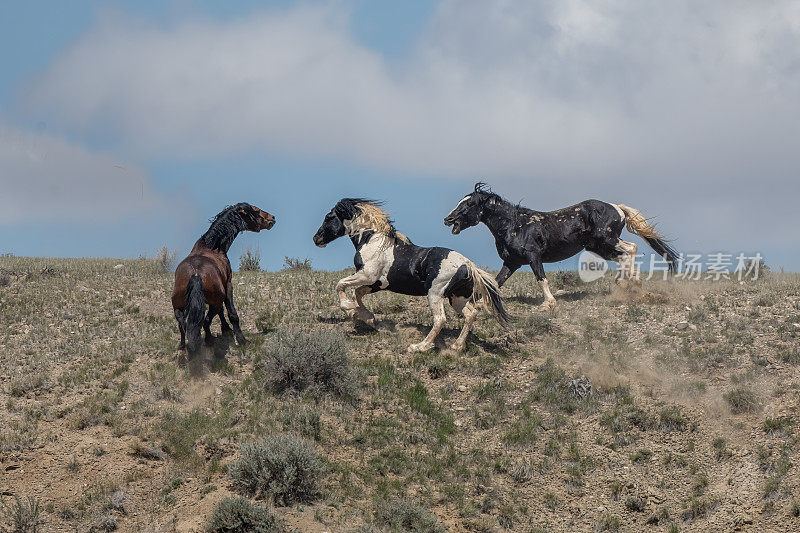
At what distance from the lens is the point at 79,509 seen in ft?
37.3

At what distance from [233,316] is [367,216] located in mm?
3568

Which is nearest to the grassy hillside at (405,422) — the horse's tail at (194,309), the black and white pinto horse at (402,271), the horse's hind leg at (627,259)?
the black and white pinto horse at (402,271)

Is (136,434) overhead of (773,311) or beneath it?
beneath

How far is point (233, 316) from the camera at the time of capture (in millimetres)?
15664

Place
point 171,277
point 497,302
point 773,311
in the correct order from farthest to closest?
point 171,277, point 773,311, point 497,302

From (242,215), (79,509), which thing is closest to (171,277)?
(242,215)

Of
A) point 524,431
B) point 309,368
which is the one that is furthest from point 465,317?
point 309,368

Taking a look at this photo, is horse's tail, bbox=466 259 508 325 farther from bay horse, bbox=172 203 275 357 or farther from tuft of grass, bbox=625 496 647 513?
tuft of grass, bbox=625 496 647 513

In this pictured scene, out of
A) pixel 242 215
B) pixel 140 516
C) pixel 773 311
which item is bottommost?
pixel 140 516

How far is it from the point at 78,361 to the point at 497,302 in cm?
827

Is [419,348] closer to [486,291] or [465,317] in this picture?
[465,317]

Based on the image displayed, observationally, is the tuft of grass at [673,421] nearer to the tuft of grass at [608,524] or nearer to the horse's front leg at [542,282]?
the tuft of grass at [608,524]

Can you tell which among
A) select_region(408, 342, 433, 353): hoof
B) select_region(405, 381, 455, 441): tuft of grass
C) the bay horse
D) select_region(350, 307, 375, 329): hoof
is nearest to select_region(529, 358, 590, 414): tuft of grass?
select_region(405, 381, 455, 441): tuft of grass

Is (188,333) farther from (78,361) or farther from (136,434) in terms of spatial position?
(78,361)
